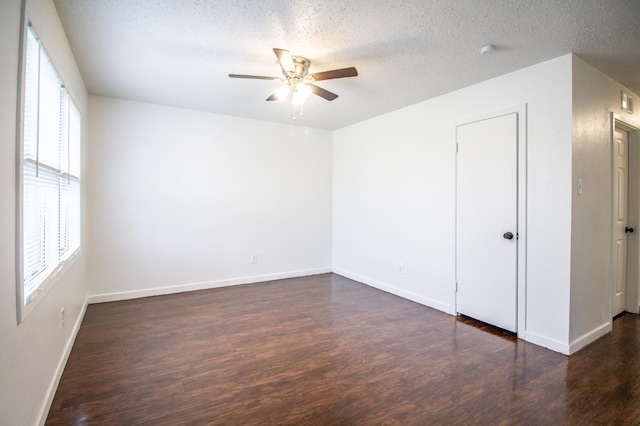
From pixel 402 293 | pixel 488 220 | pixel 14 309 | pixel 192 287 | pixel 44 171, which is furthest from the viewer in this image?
pixel 192 287

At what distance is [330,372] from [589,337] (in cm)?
235

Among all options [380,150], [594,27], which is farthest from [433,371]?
[380,150]

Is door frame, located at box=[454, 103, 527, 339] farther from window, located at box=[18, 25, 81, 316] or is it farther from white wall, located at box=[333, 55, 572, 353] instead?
window, located at box=[18, 25, 81, 316]

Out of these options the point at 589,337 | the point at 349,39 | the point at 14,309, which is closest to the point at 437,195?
the point at 589,337

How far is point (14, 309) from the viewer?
4.50 ft

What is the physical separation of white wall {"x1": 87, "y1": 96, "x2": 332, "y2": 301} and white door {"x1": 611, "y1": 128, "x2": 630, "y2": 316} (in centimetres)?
369

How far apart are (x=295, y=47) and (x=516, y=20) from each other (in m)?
1.55

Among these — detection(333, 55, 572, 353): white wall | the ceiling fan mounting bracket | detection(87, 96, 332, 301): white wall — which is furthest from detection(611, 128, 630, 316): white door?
detection(87, 96, 332, 301): white wall

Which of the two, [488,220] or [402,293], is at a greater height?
[488,220]

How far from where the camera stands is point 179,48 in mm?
2521

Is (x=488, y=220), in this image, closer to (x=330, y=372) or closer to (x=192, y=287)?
(x=330, y=372)

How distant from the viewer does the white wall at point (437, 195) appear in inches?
103

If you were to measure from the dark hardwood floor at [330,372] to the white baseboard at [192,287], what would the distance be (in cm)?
34

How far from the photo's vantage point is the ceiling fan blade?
86.5 inches
